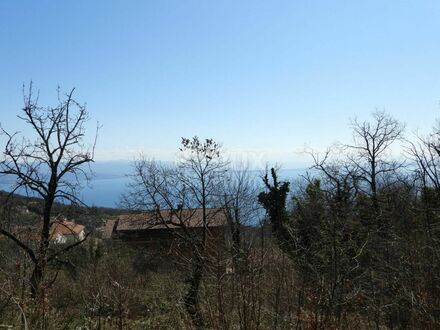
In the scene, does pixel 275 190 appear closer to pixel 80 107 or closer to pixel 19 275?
pixel 80 107

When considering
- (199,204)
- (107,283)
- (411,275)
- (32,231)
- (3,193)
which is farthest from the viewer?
(199,204)

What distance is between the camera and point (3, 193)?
13172mm

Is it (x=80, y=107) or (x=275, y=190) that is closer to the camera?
(x=80, y=107)

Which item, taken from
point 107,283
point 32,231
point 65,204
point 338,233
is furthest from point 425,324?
point 65,204

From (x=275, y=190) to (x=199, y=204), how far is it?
16.7ft

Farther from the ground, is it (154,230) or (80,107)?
(80,107)

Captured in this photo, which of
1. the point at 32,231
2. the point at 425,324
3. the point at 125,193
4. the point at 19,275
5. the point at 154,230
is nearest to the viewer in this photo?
the point at 425,324

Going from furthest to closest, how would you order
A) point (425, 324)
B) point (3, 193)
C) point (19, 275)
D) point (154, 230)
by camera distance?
point (154, 230) < point (3, 193) < point (19, 275) < point (425, 324)

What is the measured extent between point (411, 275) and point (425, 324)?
25.4 inches

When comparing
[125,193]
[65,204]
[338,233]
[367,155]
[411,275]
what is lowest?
[411,275]

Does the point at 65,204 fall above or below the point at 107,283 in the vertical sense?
above

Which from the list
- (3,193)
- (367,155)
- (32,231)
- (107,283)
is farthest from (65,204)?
(367,155)

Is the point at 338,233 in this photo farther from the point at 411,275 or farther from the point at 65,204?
the point at 65,204

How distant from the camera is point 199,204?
28.2 meters
